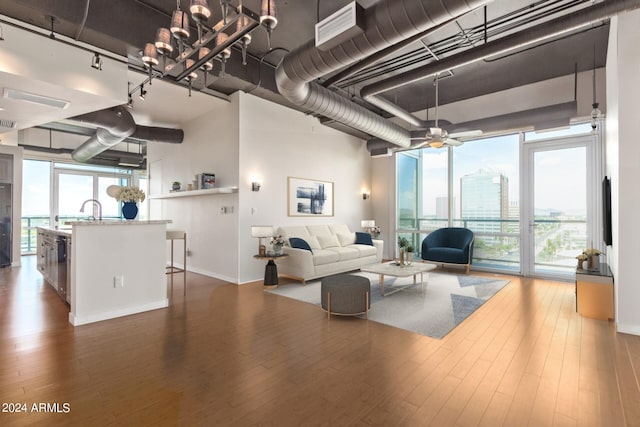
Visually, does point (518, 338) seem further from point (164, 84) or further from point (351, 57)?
point (164, 84)


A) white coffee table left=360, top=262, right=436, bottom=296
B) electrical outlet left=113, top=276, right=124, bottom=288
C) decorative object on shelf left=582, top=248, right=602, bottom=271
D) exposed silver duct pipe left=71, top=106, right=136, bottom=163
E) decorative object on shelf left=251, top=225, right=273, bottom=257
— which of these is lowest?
white coffee table left=360, top=262, right=436, bottom=296

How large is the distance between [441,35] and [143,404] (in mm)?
5406

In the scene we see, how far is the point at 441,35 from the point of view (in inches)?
175

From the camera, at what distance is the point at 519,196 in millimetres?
6516

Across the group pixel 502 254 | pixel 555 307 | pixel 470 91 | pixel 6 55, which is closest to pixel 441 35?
pixel 470 91

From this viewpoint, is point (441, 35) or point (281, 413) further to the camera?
point (441, 35)

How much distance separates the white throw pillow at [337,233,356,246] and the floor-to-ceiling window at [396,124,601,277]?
187 cm

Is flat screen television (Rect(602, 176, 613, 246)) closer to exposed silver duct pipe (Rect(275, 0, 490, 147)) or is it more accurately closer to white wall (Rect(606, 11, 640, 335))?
white wall (Rect(606, 11, 640, 335))

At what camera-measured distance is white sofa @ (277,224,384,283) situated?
5746mm

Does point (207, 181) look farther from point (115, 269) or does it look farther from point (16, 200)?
point (16, 200)

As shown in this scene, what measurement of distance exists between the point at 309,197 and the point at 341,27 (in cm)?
454

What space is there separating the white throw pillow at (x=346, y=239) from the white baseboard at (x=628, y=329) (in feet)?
15.7

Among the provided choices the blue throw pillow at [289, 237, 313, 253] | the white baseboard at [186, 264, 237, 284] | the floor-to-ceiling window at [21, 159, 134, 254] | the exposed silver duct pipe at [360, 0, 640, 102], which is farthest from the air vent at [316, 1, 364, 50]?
the floor-to-ceiling window at [21, 159, 134, 254]

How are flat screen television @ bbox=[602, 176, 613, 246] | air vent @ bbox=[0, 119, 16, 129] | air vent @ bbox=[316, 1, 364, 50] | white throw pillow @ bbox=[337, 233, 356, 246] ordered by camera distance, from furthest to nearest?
white throw pillow @ bbox=[337, 233, 356, 246], air vent @ bbox=[0, 119, 16, 129], flat screen television @ bbox=[602, 176, 613, 246], air vent @ bbox=[316, 1, 364, 50]
